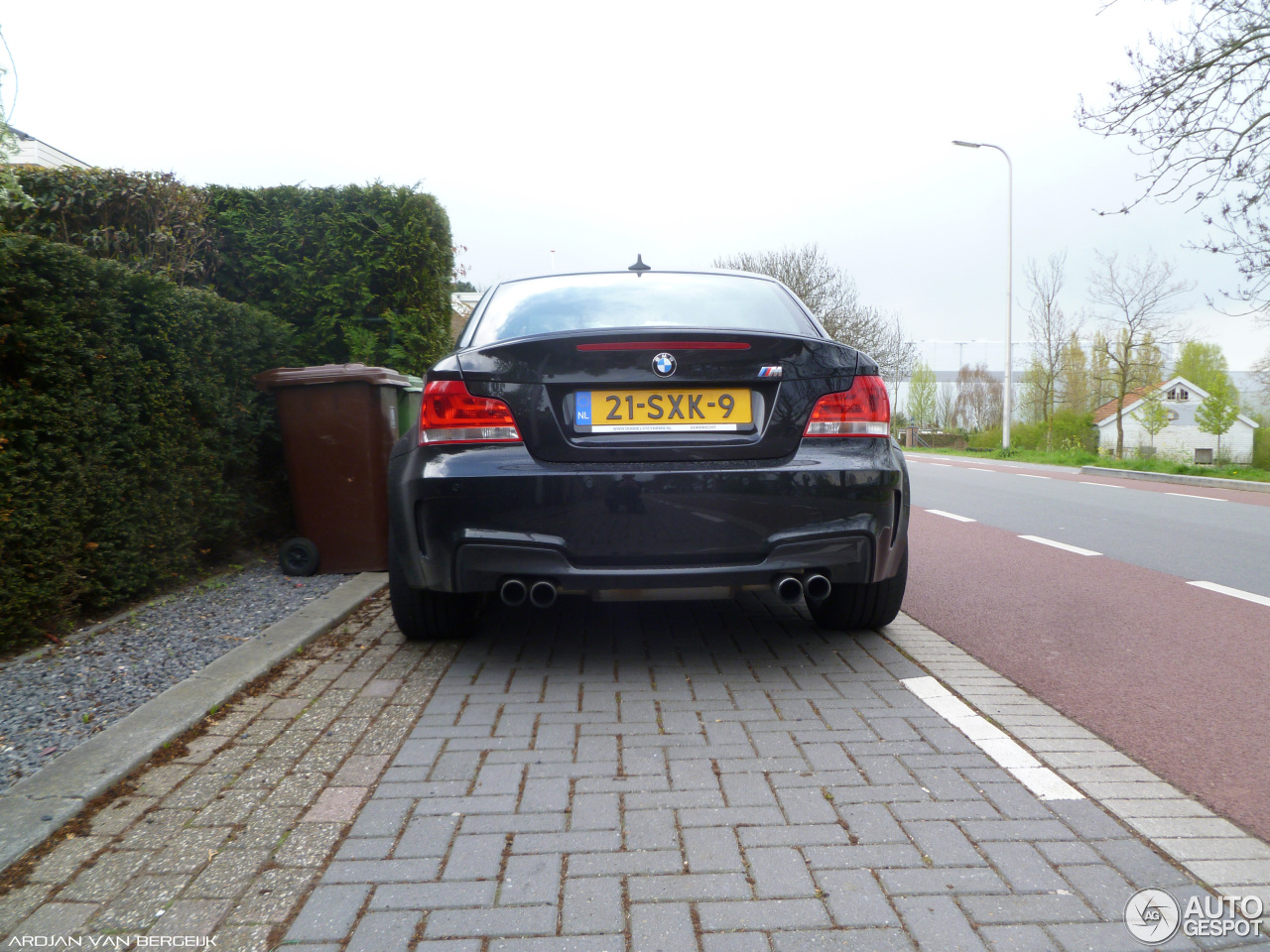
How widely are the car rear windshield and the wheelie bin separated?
5.56 ft

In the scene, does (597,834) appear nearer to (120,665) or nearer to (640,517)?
(640,517)

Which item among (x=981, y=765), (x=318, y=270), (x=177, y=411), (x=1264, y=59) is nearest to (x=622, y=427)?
(x=981, y=765)

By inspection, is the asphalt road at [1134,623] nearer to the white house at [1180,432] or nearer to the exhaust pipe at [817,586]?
the exhaust pipe at [817,586]

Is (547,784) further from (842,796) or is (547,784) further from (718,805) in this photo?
(842,796)

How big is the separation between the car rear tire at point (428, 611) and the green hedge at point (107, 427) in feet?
4.63

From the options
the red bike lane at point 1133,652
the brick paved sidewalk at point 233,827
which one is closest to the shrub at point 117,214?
the brick paved sidewalk at point 233,827

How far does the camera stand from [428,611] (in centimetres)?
408

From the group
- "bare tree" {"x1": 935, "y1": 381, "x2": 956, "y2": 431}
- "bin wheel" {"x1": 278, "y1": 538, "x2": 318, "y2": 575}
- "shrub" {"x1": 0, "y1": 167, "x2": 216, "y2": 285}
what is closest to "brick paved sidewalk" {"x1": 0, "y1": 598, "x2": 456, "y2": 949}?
"bin wheel" {"x1": 278, "y1": 538, "x2": 318, "y2": 575}

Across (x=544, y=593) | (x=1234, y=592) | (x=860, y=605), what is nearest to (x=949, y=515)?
(x=1234, y=592)

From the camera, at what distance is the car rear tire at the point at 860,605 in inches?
164

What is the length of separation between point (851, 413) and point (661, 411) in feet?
2.39

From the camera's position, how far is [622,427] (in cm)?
335

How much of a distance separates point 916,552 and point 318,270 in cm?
546

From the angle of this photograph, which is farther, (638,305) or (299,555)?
(299,555)
